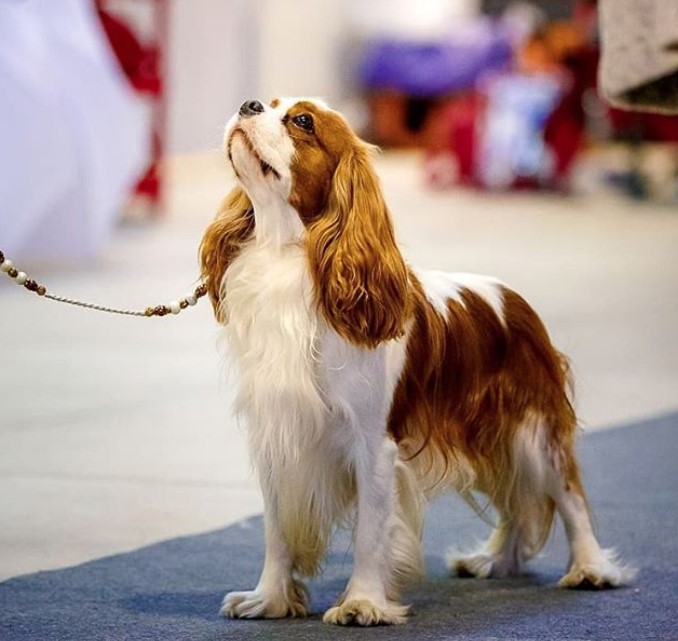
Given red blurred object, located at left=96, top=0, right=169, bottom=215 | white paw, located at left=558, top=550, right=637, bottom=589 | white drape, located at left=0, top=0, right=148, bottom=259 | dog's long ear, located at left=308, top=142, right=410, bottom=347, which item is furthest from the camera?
red blurred object, located at left=96, top=0, right=169, bottom=215

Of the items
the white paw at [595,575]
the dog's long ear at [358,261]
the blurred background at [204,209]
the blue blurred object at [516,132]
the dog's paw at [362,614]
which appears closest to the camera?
the dog's long ear at [358,261]

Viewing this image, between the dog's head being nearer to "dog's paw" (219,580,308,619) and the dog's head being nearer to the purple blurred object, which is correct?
"dog's paw" (219,580,308,619)

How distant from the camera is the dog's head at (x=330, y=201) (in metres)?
2.73

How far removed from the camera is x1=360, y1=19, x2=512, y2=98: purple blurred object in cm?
1605

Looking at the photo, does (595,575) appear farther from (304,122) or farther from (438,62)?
(438,62)

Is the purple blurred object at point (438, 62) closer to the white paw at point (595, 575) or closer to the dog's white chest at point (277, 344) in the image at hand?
the white paw at point (595, 575)

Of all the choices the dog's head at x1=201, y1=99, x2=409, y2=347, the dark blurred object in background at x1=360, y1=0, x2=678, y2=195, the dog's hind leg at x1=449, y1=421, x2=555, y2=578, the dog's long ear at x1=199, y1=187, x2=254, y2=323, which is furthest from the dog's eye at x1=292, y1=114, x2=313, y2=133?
the dark blurred object in background at x1=360, y1=0, x2=678, y2=195

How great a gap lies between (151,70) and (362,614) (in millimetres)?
7689

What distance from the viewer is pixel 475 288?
3.15 metres

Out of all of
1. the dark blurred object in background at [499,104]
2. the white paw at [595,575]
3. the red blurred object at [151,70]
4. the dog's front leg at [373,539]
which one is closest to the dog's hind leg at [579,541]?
the white paw at [595,575]

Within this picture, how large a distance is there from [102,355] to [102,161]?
221cm

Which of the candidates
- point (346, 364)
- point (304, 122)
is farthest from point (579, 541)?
point (304, 122)

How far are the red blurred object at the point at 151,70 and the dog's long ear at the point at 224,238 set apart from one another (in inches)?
277

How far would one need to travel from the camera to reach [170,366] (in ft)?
18.9
